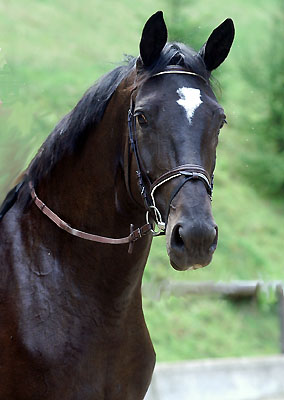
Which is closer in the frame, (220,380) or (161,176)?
(161,176)

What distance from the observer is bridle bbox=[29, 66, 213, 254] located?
8.37 feet

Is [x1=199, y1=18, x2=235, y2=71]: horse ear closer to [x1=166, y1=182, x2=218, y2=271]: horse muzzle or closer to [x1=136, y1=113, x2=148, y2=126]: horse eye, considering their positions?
[x1=136, y1=113, x2=148, y2=126]: horse eye

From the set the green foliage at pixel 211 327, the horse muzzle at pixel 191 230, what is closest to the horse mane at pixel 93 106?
the horse muzzle at pixel 191 230

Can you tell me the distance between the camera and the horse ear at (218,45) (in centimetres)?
287

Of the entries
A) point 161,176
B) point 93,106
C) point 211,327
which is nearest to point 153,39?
point 93,106

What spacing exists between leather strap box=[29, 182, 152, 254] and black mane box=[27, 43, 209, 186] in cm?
15

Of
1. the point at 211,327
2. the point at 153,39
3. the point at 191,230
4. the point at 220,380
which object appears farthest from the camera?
the point at 211,327

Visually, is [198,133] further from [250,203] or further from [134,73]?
[250,203]

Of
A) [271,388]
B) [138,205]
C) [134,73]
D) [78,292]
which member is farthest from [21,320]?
[271,388]

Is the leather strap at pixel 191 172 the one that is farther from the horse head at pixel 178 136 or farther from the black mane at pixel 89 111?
the black mane at pixel 89 111

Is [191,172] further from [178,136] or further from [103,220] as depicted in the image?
[103,220]

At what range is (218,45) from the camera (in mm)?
2900

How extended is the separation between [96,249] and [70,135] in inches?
22.0

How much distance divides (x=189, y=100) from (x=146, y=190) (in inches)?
16.4
